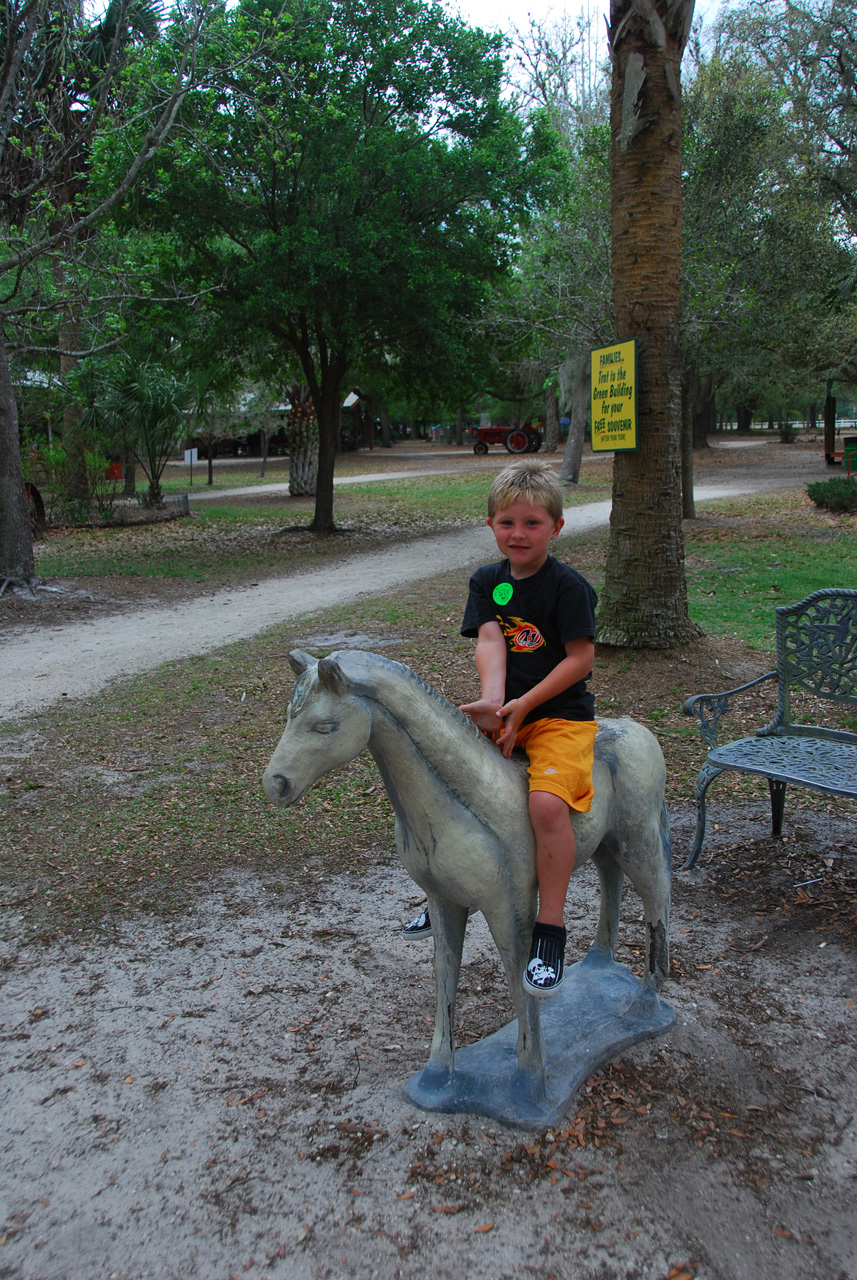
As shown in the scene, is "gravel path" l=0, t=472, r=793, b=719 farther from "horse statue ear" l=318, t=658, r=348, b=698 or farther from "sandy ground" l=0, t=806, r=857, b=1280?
"horse statue ear" l=318, t=658, r=348, b=698

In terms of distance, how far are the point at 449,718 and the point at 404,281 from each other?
13018 millimetres

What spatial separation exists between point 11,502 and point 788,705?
9.95 m

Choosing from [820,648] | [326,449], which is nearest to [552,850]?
[820,648]

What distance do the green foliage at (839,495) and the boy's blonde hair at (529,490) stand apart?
16.0 metres

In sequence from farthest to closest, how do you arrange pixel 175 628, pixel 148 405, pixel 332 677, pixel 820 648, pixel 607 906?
pixel 148 405, pixel 175 628, pixel 820 648, pixel 607 906, pixel 332 677

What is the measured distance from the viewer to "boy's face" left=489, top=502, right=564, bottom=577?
8.55 feet

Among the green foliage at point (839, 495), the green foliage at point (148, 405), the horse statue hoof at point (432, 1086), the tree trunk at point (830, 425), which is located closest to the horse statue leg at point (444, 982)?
the horse statue hoof at point (432, 1086)

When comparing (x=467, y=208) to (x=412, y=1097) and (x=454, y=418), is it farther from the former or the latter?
(x=454, y=418)

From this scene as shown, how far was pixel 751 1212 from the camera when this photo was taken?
90.9 inches

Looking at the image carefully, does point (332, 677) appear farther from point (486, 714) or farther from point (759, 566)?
point (759, 566)

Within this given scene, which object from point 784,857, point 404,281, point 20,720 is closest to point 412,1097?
point 784,857

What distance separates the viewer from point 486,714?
101 inches

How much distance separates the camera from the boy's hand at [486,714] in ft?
8.40

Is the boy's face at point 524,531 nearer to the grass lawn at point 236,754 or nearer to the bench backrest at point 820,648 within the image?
the grass lawn at point 236,754
